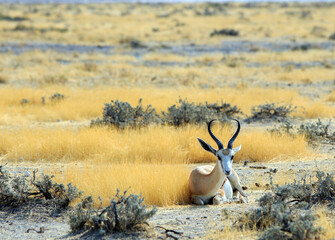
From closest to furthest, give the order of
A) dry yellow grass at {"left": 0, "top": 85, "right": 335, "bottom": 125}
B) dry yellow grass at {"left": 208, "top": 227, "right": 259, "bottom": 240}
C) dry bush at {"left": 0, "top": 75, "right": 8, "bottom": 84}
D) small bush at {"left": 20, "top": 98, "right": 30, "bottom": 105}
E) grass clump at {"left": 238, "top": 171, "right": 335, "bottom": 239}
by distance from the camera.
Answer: grass clump at {"left": 238, "top": 171, "right": 335, "bottom": 239}, dry yellow grass at {"left": 208, "top": 227, "right": 259, "bottom": 240}, dry yellow grass at {"left": 0, "top": 85, "right": 335, "bottom": 125}, small bush at {"left": 20, "top": 98, "right": 30, "bottom": 105}, dry bush at {"left": 0, "top": 75, "right": 8, "bottom": 84}

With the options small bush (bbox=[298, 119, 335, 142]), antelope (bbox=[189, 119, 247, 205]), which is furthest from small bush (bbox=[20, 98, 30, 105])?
antelope (bbox=[189, 119, 247, 205])

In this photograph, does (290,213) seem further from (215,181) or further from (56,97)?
(56,97)

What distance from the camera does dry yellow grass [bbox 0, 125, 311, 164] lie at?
962cm

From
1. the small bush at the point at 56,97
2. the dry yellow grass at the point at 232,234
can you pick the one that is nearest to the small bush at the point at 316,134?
the dry yellow grass at the point at 232,234

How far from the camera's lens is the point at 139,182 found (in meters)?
7.29

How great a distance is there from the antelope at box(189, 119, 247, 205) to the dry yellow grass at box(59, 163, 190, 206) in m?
0.24

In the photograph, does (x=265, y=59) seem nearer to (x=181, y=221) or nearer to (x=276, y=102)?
(x=276, y=102)

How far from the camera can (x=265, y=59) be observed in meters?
23.9

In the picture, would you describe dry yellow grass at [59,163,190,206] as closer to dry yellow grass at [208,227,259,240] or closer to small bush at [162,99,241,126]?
dry yellow grass at [208,227,259,240]

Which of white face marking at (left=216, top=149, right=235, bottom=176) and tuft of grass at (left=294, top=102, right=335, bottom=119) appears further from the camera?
tuft of grass at (left=294, top=102, right=335, bottom=119)

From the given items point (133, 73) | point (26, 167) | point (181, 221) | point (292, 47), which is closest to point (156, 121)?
point (26, 167)

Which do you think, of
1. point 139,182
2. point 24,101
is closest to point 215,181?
point 139,182

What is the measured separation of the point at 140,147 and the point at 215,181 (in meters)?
2.91

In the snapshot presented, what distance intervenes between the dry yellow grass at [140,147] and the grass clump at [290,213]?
2.85 m
